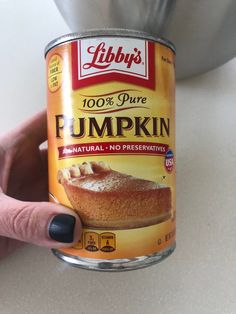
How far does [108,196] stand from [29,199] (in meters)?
0.32

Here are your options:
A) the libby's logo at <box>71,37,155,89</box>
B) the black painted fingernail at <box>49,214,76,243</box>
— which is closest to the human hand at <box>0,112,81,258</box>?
the black painted fingernail at <box>49,214,76,243</box>

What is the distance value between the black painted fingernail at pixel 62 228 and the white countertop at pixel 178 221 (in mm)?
243

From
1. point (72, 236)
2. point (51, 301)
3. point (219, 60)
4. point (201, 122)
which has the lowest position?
point (51, 301)

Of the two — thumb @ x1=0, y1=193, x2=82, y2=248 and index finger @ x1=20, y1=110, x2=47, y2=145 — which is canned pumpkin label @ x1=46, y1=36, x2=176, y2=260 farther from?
index finger @ x1=20, y1=110, x2=47, y2=145

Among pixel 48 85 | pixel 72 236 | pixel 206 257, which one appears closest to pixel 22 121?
pixel 48 85

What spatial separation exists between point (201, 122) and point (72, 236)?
0.37m

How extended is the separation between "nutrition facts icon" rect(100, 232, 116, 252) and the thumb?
0.10 feet

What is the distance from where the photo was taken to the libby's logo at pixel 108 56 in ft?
1.56

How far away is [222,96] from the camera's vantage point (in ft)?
2.40

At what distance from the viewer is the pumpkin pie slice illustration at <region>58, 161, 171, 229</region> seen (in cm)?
48

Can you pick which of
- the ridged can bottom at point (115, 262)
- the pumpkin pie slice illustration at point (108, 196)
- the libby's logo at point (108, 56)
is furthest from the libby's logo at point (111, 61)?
the ridged can bottom at point (115, 262)

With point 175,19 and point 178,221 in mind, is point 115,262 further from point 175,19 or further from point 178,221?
point 175,19

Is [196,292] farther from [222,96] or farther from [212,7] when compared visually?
[212,7]

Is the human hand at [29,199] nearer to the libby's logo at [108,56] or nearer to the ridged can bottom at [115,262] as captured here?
the ridged can bottom at [115,262]
